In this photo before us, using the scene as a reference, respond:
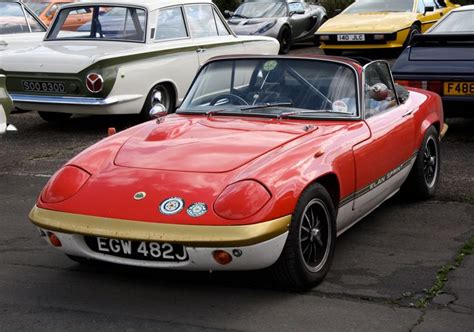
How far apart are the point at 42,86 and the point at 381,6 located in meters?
8.68

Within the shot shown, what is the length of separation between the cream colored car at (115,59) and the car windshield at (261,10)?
6.90 meters

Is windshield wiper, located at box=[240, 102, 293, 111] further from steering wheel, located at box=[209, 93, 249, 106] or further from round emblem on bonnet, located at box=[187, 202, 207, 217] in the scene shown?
round emblem on bonnet, located at box=[187, 202, 207, 217]

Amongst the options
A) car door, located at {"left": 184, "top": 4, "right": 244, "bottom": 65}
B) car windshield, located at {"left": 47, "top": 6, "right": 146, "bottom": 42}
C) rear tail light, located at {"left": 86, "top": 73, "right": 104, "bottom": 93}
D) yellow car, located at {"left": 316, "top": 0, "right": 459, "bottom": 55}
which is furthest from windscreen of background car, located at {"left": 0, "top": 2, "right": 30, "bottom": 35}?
yellow car, located at {"left": 316, "top": 0, "right": 459, "bottom": 55}

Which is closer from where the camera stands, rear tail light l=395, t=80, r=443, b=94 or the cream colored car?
rear tail light l=395, t=80, r=443, b=94

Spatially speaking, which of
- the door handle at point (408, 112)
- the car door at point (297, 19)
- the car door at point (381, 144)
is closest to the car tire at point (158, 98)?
the car door at point (381, 144)

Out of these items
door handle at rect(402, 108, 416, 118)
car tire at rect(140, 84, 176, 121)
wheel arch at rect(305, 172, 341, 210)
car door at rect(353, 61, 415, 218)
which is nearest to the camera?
wheel arch at rect(305, 172, 341, 210)

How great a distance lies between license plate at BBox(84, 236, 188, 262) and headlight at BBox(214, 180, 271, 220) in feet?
0.92

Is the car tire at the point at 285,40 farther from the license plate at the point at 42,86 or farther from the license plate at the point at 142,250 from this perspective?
the license plate at the point at 142,250

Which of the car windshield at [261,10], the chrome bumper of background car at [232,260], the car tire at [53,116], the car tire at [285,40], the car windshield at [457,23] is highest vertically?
the chrome bumper of background car at [232,260]

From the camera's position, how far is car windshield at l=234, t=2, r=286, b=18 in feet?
58.9

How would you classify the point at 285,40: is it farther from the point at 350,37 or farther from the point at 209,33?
the point at 209,33

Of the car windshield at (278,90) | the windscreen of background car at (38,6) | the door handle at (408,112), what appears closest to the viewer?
the car windshield at (278,90)

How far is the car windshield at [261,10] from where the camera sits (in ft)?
58.9

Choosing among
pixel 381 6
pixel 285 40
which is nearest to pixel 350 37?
pixel 381 6
